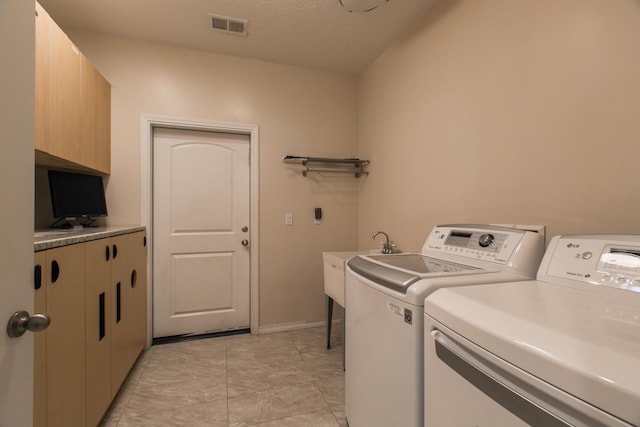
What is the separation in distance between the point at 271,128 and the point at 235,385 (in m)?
2.11

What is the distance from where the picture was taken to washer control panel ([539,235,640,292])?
2.49 feet

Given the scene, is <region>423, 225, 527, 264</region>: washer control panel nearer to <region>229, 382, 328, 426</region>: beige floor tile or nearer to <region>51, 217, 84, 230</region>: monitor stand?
<region>229, 382, 328, 426</region>: beige floor tile

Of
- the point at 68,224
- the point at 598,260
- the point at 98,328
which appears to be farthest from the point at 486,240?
the point at 68,224

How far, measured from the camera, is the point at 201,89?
2.45m

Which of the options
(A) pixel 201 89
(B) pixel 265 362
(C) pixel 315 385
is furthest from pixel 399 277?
(A) pixel 201 89

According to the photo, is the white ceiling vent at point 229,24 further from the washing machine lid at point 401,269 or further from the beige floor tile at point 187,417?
the beige floor tile at point 187,417

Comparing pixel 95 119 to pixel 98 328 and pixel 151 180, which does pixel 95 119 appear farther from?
pixel 98 328

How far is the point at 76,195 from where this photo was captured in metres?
1.90

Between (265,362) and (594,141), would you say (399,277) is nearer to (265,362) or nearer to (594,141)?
(594,141)

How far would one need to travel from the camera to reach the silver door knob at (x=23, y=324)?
1.85 ft

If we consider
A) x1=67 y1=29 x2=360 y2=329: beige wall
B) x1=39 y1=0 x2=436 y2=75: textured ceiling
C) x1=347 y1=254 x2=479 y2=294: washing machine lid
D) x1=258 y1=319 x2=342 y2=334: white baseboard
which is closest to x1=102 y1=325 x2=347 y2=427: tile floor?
x1=258 y1=319 x2=342 y2=334: white baseboard

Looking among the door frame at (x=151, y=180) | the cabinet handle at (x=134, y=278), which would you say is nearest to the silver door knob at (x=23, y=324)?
the cabinet handle at (x=134, y=278)

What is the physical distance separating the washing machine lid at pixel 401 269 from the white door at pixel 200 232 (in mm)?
1644

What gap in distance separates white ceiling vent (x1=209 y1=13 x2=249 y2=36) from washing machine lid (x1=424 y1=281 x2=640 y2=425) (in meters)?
2.29
